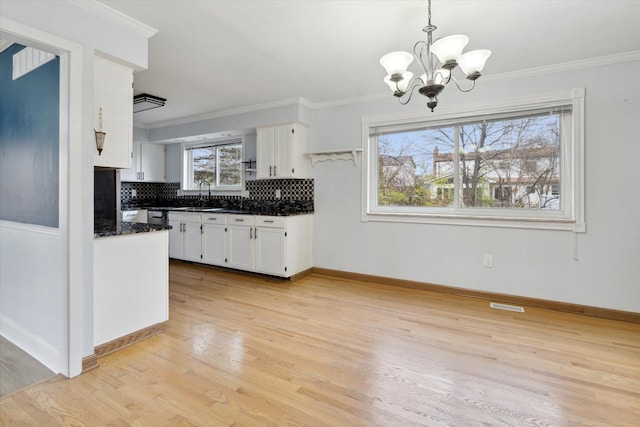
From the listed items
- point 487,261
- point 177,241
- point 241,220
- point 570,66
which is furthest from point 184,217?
point 570,66

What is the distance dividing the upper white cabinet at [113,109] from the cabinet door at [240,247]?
202 cm

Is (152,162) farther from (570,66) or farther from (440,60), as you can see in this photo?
(570,66)

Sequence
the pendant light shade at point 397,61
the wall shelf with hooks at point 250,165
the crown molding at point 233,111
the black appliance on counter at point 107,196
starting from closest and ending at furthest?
the pendant light shade at point 397,61 < the black appliance on counter at point 107,196 < the crown molding at point 233,111 < the wall shelf with hooks at point 250,165

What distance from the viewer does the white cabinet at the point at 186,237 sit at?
468cm

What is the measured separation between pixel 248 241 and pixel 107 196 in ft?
5.70

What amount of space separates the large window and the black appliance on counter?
2.47 meters

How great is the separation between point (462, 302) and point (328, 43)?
2.81 meters

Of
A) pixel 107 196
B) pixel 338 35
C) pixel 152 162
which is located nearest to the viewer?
pixel 338 35

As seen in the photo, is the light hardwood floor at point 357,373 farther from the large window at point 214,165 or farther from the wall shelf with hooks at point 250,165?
the large window at point 214,165

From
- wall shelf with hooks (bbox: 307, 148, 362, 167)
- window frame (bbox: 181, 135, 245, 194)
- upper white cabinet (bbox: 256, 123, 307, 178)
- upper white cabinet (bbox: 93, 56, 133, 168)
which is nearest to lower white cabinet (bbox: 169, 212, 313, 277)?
upper white cabinet (bbox: 256, 123, 307, 178)

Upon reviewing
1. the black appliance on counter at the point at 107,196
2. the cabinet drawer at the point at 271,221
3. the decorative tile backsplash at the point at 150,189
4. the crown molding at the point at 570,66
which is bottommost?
the cabinet drawer at the point at 271,221

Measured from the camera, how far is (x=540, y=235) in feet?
10.2

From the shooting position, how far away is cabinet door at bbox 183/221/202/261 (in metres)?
4.67

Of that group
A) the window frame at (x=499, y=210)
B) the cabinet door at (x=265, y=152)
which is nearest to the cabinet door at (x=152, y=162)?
the cabinet door at (x=265, y=152)
